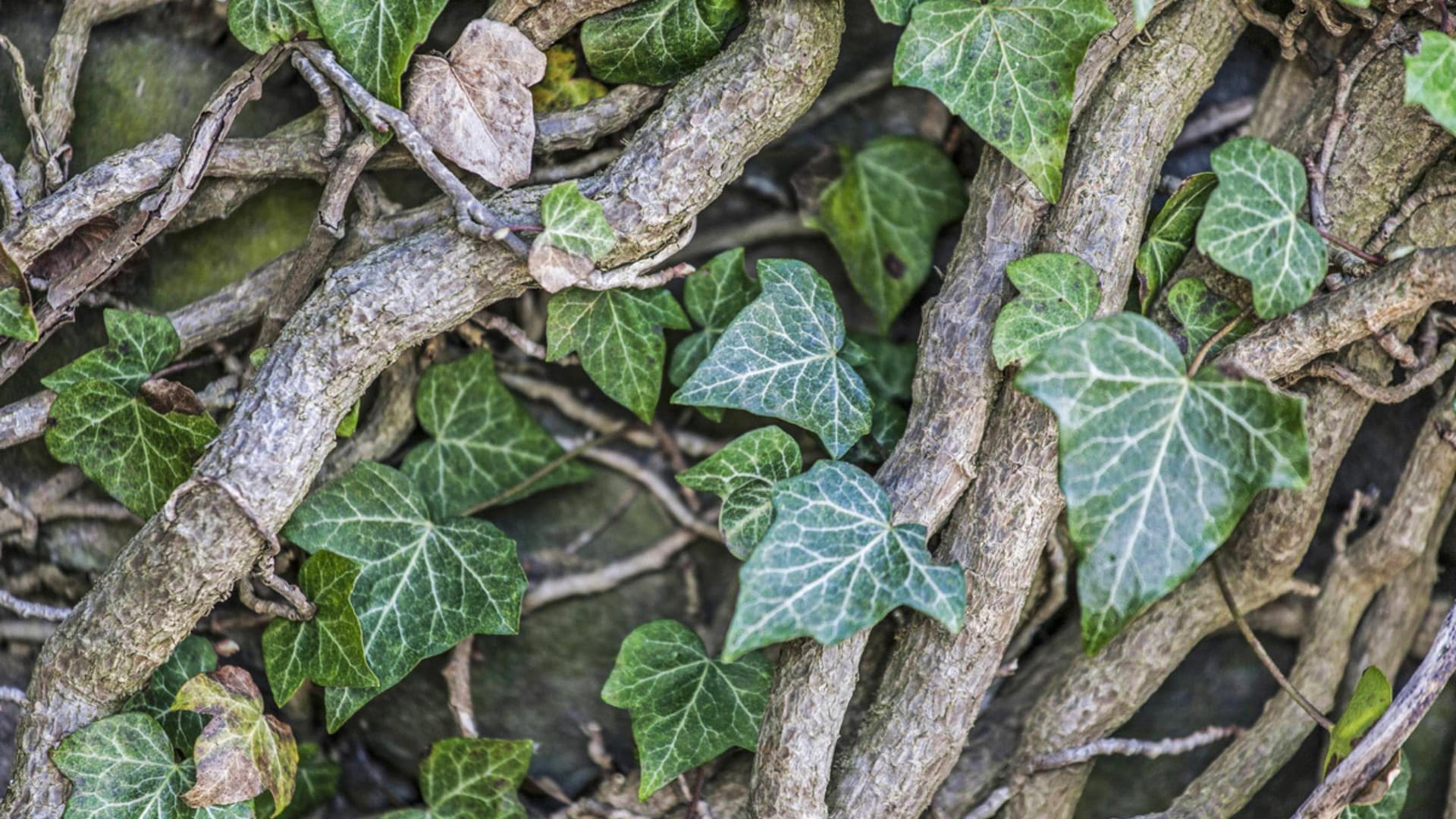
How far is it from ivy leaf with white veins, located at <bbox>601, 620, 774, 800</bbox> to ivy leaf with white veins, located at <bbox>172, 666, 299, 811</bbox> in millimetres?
335

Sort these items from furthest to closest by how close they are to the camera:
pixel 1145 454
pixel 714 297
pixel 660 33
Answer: pixel 714 297 < pixel 660 33 < pixel 1145 454

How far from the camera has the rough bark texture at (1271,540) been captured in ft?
3.17

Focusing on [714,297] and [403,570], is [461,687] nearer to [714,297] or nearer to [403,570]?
[403,570]

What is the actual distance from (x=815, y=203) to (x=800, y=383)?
0.32m

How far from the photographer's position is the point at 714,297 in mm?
1125

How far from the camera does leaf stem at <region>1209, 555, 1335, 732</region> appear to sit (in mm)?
977

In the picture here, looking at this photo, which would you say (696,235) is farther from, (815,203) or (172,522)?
(172,522)

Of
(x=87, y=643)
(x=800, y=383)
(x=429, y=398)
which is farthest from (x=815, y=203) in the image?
(x=87, y=643)

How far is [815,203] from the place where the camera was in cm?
123

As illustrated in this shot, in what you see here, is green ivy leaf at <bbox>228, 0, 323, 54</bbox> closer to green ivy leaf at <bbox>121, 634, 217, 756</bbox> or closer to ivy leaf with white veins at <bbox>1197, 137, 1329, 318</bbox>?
green ivy leaf at <bbox>121, 634, 217, 756</bbox>

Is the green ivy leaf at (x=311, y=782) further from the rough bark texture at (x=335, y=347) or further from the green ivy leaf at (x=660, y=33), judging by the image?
the green ivy leaf at (x=660, y=33)

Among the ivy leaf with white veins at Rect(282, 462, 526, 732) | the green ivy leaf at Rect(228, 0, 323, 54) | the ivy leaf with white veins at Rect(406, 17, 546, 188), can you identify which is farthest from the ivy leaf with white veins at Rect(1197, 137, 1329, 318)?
the green ivy leaf at Rect(228, 0, 323, 54)

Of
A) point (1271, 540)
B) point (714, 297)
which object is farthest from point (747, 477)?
point (1271, 540)

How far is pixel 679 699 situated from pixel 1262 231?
724 mm
